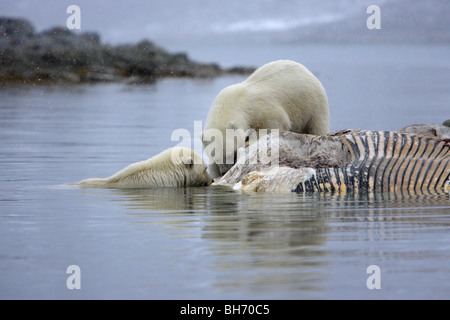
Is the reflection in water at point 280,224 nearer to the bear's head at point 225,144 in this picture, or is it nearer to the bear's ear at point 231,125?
the bear's head at point 225,144

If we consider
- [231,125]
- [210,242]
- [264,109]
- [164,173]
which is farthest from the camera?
[264,109]

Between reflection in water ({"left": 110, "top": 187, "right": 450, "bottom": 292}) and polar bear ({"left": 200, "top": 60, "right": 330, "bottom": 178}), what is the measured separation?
1.01 m

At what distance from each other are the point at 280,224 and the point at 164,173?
379 centimetres

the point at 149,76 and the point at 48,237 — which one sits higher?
the point at 149,76

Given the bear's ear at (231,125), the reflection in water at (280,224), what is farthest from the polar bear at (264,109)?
the reflection in water at (280,224)

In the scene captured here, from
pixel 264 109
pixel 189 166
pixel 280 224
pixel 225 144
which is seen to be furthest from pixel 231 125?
pixel 280 224

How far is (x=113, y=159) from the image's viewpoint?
15.5 metres

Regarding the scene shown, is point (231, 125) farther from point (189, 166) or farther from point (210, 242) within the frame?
point (210, 242)

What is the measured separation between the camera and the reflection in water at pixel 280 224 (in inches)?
250

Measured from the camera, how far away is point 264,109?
13.1 m

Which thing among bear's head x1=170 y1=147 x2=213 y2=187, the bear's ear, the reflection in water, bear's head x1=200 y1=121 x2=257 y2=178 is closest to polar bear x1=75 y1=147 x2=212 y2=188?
bear's head x1=170 y1=147 x2=213 y2=187
